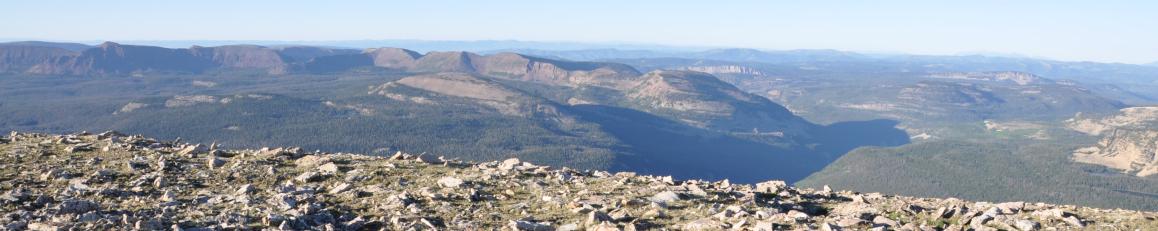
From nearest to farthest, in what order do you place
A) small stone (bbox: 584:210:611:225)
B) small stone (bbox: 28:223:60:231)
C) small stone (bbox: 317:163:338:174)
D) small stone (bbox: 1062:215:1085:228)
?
1. small stone (bbox: 28:223:60:231)
2. small stone (bbox: 1062:215:1085:228)
3. small stone (bbox: 584:210:611:225)
4. small stone (bbox: 317:163:338:174)

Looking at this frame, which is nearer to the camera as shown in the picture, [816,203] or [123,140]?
[816,203]

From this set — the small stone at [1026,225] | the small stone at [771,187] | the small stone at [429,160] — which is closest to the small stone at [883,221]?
the small stone at [1026,225]

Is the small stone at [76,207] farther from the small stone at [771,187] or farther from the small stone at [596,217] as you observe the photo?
the small stone at [771,187]

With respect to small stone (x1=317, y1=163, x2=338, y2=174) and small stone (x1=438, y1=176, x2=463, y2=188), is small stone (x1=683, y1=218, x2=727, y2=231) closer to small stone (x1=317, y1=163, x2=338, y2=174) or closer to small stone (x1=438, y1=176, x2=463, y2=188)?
small stone (x1=438, y1=176, x2=463, y2=188)

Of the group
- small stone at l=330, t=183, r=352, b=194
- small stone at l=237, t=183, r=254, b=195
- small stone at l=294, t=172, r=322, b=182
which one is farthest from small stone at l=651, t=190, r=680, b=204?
small stone at l=237, t=183, r=254, b=195

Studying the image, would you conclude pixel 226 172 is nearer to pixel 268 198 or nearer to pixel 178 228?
pixel 268 198

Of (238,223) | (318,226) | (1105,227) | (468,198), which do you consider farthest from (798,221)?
(238,223)

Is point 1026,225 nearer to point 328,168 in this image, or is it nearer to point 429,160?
point 429,160

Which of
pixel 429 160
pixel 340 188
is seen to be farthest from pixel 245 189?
pixel 429 160

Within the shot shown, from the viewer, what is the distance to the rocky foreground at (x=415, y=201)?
2162 centimetres

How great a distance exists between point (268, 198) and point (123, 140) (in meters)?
19.2

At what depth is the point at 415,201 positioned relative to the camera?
2516cm

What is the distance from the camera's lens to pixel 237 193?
25.9 meters

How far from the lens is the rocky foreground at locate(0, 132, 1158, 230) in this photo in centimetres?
2162
